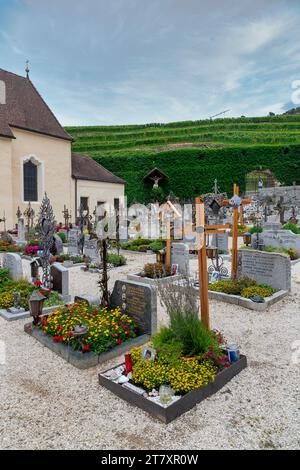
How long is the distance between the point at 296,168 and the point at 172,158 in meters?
14.4

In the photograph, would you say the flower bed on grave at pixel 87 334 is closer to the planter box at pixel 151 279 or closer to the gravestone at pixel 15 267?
the gravestone at pixel 15 267

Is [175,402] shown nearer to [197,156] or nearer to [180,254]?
[180,254]

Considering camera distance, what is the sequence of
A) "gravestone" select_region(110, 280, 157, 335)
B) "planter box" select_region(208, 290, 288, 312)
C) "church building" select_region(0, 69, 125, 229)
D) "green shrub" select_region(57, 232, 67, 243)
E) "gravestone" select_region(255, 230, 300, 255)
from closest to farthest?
"gravestone" select_region(110, 280, 157, 335) < "planter box" select_region(208, 290, 288, 312) < "gravestone" select_region(255, 230, 300, 255) < "green shrub" select_region(57, 232, 67, 243) < "church building" select_region(0, 69, 125, 229)

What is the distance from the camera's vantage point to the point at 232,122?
5297 centimetres

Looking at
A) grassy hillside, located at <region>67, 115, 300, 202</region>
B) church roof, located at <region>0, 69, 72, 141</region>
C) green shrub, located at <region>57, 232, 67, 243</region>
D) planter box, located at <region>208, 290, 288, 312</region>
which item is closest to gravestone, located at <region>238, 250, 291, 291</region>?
planter box, located at <region>208, 290, 288, 312</region>

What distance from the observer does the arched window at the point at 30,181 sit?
26.8 m

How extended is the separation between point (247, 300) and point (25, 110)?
88.3 ft

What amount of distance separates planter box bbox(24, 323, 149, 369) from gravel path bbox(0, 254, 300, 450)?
4.3 inches

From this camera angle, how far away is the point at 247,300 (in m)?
7.66

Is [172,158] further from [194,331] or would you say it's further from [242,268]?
[194,331]

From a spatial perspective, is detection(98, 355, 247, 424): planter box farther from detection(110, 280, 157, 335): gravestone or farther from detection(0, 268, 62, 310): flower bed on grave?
detection(0, 268, 62, 310): flower bed on grave

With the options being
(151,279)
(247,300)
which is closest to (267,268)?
(247,300)

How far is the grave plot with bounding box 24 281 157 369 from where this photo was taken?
515 centimetres

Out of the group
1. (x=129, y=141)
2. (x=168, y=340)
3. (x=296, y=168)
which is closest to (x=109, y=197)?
(x=129, y=141)
